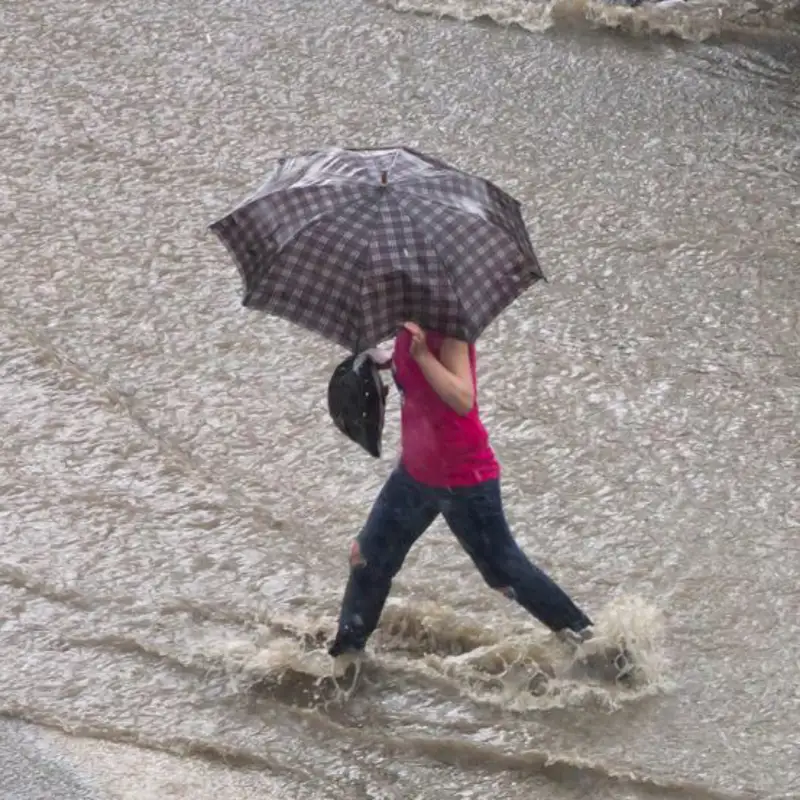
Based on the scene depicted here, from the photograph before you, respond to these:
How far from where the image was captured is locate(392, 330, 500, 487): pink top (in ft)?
12.8

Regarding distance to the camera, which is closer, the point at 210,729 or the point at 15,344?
the point at 210,729

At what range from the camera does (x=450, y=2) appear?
342 inches

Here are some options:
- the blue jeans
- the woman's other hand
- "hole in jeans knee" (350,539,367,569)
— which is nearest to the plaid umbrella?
the woman's other hand

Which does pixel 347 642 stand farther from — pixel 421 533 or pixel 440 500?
pixel 440 500

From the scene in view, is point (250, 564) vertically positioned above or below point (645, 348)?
below

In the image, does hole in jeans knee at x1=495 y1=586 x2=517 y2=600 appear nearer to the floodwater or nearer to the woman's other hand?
the floodwater

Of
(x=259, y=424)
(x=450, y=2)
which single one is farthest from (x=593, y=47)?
(x=259, y=424)

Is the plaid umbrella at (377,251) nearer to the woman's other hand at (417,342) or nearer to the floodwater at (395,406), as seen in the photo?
the woman's other hand at (417,342)

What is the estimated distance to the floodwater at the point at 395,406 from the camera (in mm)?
4395

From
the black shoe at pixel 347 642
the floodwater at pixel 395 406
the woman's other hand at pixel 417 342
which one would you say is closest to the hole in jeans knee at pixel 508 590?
the floodwater at pixel 395 406

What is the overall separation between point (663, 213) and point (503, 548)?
3.03 metres

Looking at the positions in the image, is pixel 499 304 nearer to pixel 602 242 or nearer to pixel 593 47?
pixel 602 242

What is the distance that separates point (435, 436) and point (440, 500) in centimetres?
20

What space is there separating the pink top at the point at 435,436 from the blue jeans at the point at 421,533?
4 cm
